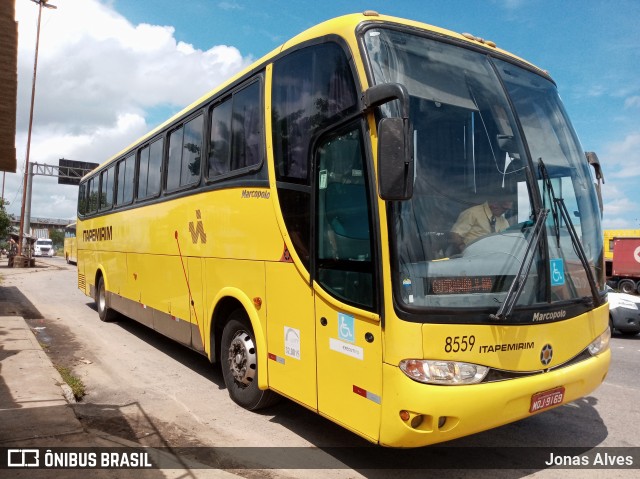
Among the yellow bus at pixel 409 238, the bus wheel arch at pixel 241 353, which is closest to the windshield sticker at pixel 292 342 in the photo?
the yellow bus at pixel 409 238

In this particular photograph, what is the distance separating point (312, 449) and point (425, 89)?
3170 mm

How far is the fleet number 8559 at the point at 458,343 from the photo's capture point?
3.20m

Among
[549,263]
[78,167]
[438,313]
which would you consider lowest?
[438,313]

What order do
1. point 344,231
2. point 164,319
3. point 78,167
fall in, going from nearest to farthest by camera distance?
point 344,231
point 164,319
point 78,167

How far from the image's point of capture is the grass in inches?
222

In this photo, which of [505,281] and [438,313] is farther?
[505,281]

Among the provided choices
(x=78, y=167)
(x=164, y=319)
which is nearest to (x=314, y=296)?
(x=164, y=319)

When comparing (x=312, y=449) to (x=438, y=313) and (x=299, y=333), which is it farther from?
(x=438, y=313)

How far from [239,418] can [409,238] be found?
2.92m

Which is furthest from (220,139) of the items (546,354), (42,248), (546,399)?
(42,248)

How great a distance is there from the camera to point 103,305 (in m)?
11.1

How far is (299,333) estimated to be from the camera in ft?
13.7

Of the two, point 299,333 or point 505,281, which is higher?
point 505,281

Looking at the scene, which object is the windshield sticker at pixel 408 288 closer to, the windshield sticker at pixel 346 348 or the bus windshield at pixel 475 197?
the bus windshield at pixel 475 197
